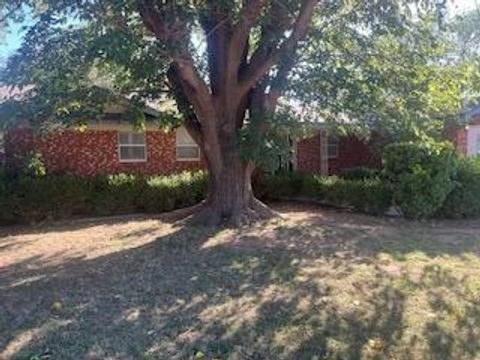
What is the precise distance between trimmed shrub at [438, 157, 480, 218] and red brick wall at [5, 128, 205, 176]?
956cm

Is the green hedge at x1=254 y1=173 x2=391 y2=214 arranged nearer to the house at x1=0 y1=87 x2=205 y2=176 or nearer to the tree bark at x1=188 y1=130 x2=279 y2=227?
the house at x1=0 y1=87 x2=205 y2=176

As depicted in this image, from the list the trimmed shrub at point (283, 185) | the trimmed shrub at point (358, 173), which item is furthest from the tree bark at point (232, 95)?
the trimmed shrub at point (358, 173)

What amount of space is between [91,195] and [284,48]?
753 centimetres

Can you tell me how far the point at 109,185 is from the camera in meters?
18.0

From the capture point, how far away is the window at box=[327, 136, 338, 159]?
2632 centimetres

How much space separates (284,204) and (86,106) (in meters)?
8.36

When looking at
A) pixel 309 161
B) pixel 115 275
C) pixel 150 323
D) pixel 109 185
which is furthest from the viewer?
pixel 309 161

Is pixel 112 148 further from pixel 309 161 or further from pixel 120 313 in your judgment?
pixel 120 313

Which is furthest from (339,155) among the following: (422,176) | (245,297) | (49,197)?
(245,297)

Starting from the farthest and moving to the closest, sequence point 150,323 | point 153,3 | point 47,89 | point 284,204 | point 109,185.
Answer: point 284,204 → point 109,185 → point 47,89 → point 153,3 → point 150,323

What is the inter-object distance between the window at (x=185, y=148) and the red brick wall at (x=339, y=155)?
4500 mm

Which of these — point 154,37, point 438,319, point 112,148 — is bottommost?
point 438,319

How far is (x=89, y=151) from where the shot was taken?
2009 centimetres

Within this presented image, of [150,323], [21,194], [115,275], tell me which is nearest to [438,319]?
[150,323]
